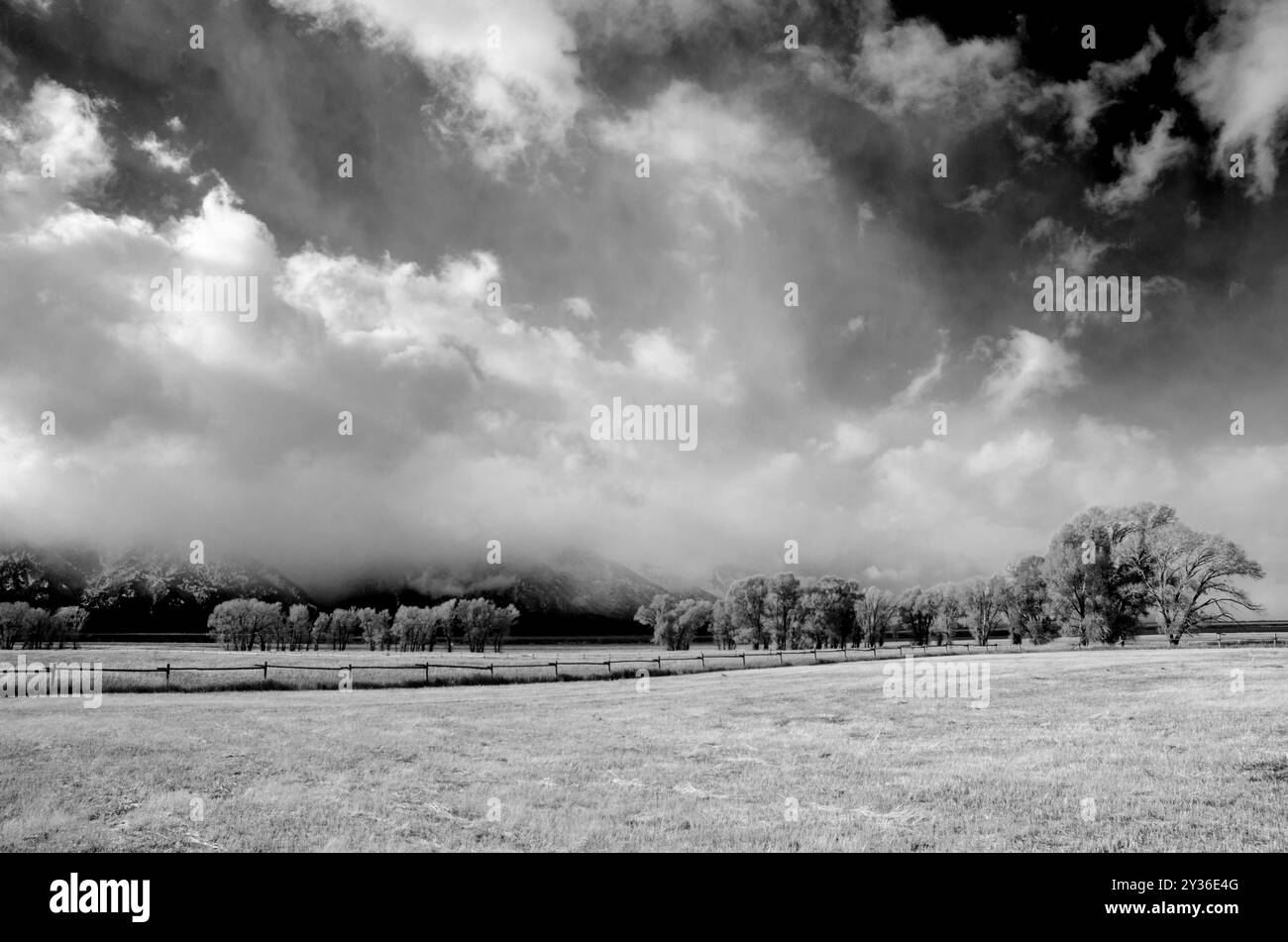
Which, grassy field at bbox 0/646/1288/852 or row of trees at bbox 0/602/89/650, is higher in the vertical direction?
grassy field at bbox 0/646/1288/852

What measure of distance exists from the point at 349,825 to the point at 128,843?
4.32m

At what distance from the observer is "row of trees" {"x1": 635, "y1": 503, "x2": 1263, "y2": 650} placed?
78750 mm

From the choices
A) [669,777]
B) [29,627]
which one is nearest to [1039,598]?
[669,777]

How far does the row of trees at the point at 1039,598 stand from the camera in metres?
78.8

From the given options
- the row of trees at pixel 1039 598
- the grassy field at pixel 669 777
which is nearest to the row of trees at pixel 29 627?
the row of trees at pixel 1039 598

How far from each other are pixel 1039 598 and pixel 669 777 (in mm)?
108699

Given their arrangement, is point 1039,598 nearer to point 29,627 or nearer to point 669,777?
point 669,777

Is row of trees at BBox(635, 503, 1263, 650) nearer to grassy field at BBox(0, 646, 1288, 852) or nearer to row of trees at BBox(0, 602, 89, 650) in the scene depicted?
grassy field at BBox(0, 646, 1288, 852)

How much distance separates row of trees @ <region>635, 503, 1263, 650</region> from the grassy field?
51493mm

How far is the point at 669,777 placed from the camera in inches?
822

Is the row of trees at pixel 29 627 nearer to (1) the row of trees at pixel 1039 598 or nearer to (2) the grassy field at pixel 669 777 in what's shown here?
(1) the row of trees at pixel 1039 598

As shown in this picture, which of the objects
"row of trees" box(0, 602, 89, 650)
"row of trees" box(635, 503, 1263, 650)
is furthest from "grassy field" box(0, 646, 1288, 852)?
"row of trees" box(0, 602, 89, 650)
